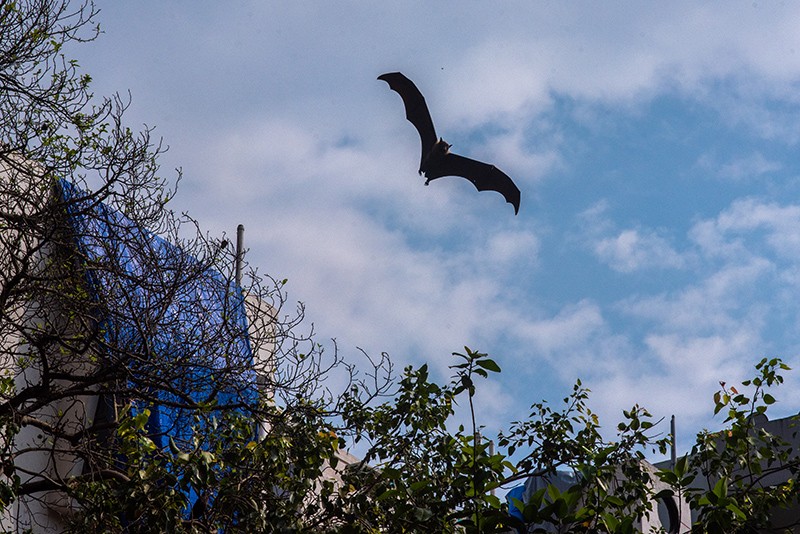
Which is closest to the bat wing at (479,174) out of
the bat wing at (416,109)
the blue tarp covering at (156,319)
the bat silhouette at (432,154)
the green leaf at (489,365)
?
the bat silhouette at (432,154)

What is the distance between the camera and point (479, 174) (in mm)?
13984

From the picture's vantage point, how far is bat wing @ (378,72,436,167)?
13383mm

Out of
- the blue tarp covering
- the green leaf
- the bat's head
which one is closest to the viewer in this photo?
the green leaf

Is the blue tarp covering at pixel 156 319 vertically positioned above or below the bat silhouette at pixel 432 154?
below

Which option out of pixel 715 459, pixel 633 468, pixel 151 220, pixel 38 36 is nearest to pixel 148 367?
pixel 151 220

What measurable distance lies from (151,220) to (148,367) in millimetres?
1563

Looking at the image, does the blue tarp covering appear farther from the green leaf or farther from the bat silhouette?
the bat silhouette

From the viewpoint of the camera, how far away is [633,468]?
8.46 metres

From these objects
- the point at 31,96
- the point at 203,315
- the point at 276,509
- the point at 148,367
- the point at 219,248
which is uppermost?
the point at 31,96

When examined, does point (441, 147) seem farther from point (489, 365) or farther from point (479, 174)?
point (489, 365)

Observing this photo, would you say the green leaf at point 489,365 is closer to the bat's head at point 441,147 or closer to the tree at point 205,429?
the tree at point 205,429

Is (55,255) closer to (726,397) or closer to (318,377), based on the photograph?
(318,377)

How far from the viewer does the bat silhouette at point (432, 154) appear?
13.4 meters

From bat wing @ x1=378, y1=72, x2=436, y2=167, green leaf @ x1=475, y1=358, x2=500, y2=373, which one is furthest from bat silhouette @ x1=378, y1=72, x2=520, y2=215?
green leaf @ x1=475, y1=358, x2=500, y2=373
